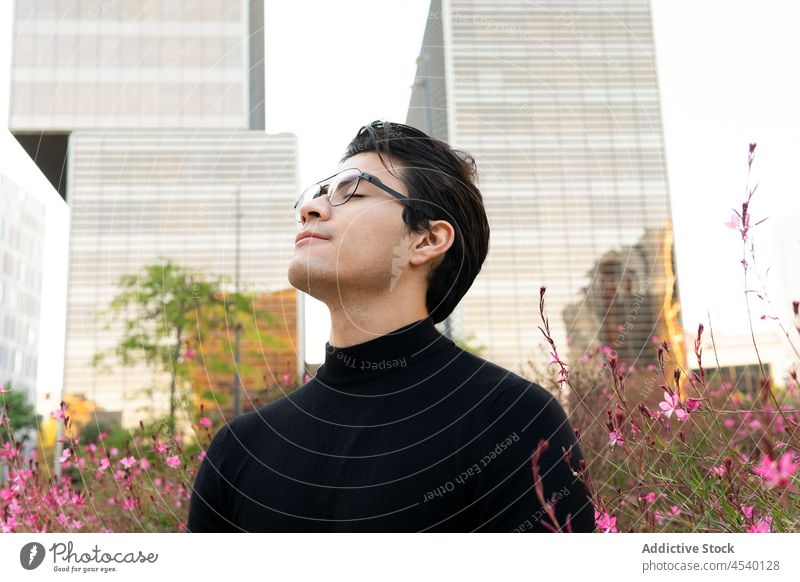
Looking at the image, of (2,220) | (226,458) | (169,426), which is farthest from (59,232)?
(226,458)

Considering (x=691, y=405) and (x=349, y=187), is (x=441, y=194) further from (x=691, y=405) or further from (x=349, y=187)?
(x=691, y=405)

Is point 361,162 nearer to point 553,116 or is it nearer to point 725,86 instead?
point 553,116

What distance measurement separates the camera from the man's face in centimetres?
123

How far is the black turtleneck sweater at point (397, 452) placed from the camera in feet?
3.51

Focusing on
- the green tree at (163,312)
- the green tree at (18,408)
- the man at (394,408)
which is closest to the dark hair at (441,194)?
the man at (394,408)

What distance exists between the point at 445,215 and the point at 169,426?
101 cm

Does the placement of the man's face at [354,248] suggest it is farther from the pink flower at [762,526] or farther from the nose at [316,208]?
the pink flower at [762,526]

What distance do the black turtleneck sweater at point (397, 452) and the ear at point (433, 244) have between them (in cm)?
12

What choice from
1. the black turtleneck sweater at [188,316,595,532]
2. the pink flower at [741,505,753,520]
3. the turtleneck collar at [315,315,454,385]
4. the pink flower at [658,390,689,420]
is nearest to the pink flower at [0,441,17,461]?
the black turtleneck sweater at [188,316,595,532]

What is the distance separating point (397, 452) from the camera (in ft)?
3.78

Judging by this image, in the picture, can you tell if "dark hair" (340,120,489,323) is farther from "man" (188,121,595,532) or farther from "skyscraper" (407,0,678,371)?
"skyscraper" (407,0,678,371)

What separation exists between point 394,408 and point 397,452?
96 mm
